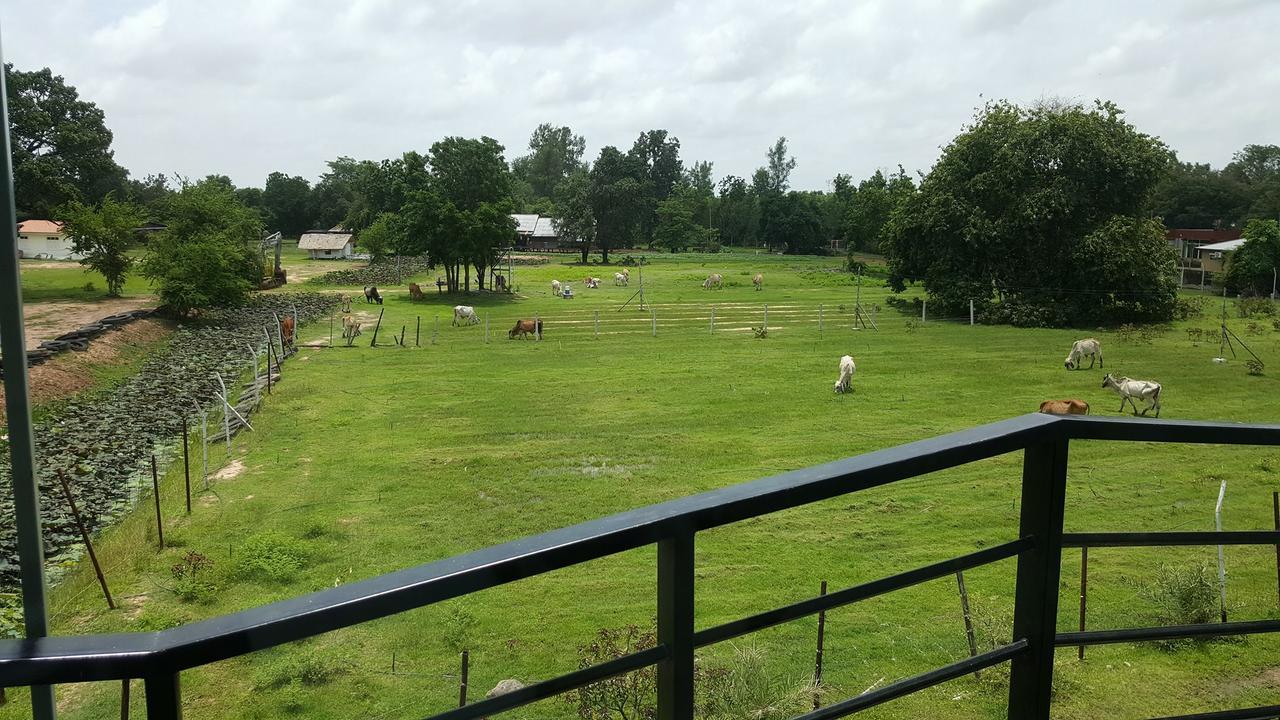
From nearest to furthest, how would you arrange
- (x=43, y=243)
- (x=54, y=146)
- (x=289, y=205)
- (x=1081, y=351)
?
(x=1081, y=351), (x=54, y=146), (x=43, y=243), (x=289, y=205)

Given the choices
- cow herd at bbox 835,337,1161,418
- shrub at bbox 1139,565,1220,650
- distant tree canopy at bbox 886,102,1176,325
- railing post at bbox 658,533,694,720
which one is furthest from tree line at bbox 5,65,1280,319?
railing post at bbox 658,533,694,720

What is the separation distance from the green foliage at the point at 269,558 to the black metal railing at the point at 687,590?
933 cm

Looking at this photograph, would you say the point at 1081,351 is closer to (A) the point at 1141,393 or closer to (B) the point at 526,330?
(A) the point at 1141,393

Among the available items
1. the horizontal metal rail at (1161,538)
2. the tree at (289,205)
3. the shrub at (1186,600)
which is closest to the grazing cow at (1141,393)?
the shrub at (1186,600)

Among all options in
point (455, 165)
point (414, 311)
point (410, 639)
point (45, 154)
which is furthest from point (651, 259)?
point (410, 639)

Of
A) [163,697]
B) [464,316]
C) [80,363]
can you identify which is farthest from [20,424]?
[464,316]

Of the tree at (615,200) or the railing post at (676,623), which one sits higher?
the tree at (615,200)

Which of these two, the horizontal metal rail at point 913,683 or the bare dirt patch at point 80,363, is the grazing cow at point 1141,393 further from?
the bare dirt patch at point 80,363

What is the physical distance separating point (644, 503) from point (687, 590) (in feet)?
36.2

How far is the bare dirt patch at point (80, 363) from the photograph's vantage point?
65.1ft

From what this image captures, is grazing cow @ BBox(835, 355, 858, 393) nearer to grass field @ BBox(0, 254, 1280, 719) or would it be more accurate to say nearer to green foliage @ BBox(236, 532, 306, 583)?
grass field @ BBox(0, 254, 1280, 719)

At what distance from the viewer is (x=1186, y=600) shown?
819cm

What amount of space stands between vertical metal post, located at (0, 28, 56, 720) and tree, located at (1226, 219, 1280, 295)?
4690 cm

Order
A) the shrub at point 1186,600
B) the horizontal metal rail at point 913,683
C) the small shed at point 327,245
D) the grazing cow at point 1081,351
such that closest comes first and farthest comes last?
the horizontal metal rail at point 913,683 → the shrub at point 1186,600 → the grazing cow at point 1081,351 → the small shed at point 327,245
